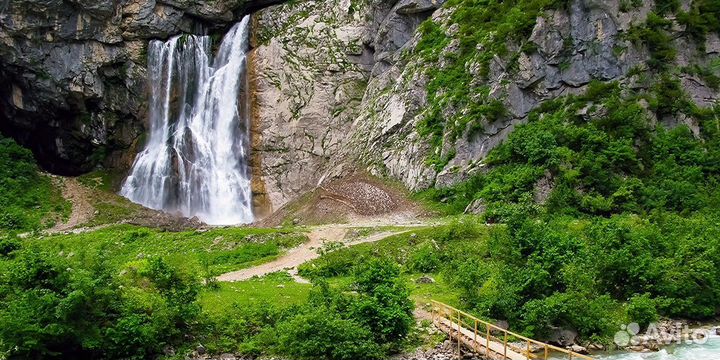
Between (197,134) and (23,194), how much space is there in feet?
43.3

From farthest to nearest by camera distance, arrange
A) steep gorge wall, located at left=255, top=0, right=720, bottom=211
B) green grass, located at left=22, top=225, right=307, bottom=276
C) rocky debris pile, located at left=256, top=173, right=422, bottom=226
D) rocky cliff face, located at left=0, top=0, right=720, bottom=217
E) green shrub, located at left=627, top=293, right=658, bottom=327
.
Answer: rocky cliff face, located at left=0, top=0, right=720, bottom=217 → steep gorge wall, located at left=255, top=0, right=720, bottom=211 → rocky debris pile, located at left=256, top=173, right=422, bottom=226 → green grass, located at left=22, top=225, right=307, bottom=276 → green shrub, located at left=627, top=293, right=658, bottom=327

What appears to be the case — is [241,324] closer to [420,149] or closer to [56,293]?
[56,293]

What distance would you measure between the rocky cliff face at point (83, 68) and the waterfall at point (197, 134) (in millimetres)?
1588

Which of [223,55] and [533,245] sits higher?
[223,55]

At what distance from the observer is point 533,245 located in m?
21.5

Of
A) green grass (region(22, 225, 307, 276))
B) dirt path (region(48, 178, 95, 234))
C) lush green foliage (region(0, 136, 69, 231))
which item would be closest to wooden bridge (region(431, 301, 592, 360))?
green grass (region(22, 225, 307, 276))

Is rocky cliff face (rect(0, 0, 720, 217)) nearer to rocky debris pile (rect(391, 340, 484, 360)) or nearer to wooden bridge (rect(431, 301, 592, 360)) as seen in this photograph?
wooden bridge (rect(431, 301, 592, 360))

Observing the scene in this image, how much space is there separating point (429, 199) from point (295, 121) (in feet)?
54.6

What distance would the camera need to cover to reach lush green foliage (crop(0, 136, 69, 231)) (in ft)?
143

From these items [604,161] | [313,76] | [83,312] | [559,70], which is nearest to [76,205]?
[313,76]

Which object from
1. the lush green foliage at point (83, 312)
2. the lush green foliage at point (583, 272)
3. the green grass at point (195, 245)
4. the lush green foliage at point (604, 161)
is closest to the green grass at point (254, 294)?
the lush green foliage at point (83, 312)

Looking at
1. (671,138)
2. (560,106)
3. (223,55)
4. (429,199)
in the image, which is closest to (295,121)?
(223,55)

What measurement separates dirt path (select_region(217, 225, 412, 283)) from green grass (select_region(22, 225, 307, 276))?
0.62 metres

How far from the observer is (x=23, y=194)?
47125 millimetres
